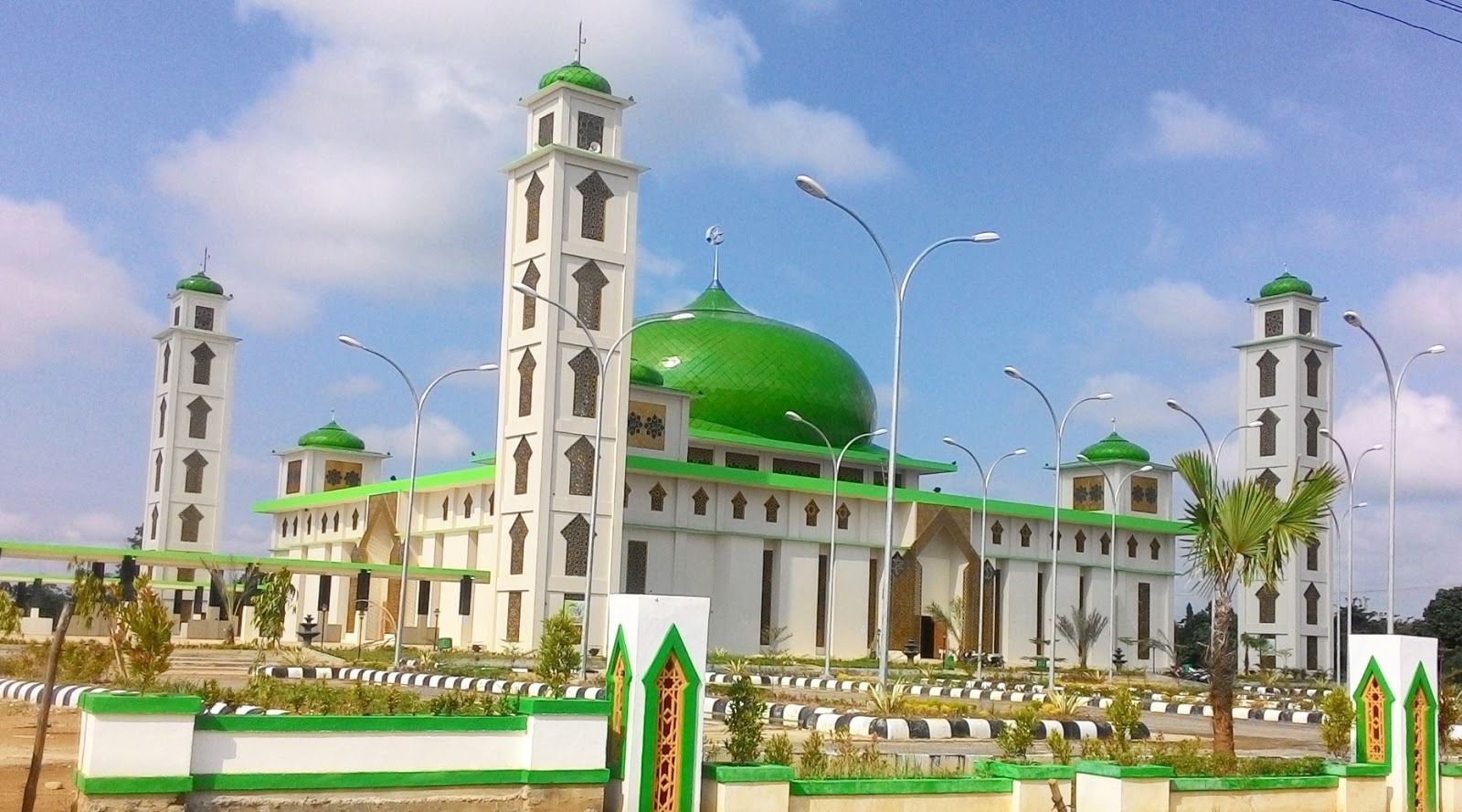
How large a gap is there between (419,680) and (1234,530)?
622 inches

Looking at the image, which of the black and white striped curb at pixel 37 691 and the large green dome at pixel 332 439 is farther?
the large green dome at pixel 332 439

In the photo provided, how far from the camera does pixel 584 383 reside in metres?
41.8

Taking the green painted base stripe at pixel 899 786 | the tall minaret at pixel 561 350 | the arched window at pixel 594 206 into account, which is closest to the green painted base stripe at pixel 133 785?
the green painted base stripe at pixel 899 786

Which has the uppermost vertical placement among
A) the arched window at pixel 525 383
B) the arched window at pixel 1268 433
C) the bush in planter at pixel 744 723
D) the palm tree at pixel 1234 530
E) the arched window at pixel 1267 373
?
the arched window at pixel 1267 373

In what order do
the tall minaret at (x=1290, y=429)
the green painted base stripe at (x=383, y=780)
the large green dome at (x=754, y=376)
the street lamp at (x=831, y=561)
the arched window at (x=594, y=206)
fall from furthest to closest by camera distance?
1. the tall minaret at (x=1290, y=429)
2. the large green dome at (x=754, y=376)
3. the arched window at (x=594, y=206)
4. the street lamp at (x=831, y=561)
5. the green painted base stripe at (x=383, y=780)

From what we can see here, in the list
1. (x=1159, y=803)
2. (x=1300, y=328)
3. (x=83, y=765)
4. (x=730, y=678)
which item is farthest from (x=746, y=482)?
(x=83, y=765)

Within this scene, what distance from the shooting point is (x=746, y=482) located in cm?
4762

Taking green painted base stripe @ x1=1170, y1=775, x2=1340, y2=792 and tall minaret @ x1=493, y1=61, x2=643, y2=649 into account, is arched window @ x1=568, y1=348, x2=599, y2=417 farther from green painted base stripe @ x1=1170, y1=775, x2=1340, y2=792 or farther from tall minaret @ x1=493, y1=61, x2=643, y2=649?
green painted base stripe @ x1=1170, y1=775, x2=1340, y2=792

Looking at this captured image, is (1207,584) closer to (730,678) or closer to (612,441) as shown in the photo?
(730,678)

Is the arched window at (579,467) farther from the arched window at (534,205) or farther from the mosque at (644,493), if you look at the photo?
the arched window at (534,205)

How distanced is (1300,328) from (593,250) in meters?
31.4

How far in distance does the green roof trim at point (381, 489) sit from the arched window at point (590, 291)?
208 inches

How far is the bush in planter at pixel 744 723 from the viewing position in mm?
11656

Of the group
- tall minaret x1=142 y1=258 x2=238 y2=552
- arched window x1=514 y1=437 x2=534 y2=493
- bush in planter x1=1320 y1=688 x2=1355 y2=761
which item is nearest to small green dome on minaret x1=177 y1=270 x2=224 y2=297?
tall minaret x1=142 y1=258 x2=238 y2=552
